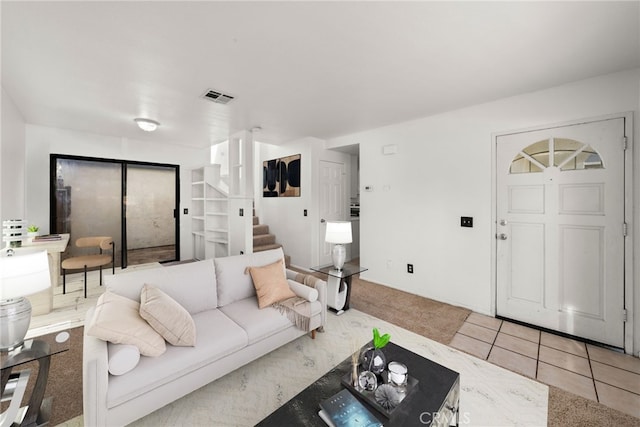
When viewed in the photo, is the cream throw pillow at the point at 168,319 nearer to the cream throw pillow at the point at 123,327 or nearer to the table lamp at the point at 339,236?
the cream throw pillow at the point at 123,327

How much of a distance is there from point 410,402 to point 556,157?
2882mm

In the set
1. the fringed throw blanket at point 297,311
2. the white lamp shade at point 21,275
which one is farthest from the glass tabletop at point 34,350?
the fringed throw blanket at point 297,311

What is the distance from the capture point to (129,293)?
182 centimetres

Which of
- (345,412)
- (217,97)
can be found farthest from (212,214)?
(345,412)

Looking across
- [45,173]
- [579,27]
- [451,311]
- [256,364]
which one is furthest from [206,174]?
[579,27]

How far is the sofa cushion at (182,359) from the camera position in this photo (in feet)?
4.43

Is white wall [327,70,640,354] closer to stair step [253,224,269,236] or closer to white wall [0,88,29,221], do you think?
stair step [253,224,269,236]

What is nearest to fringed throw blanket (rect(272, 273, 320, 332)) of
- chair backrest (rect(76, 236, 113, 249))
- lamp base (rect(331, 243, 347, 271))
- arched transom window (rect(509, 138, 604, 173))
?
lamp base (rect(331, 243, 347, 271))

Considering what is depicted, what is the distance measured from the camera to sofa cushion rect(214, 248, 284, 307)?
2277 millimetres

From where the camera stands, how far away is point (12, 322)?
4.85 feet

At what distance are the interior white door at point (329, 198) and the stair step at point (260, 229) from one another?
4.80 feet

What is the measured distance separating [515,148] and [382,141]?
172 cm

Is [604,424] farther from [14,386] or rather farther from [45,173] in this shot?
[45,173]

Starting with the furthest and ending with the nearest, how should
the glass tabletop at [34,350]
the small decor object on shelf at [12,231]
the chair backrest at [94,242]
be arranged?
the chair backrest at [94,242] < the small decor object on shelf at [12,231] < the glass tabletop at [34,350]
